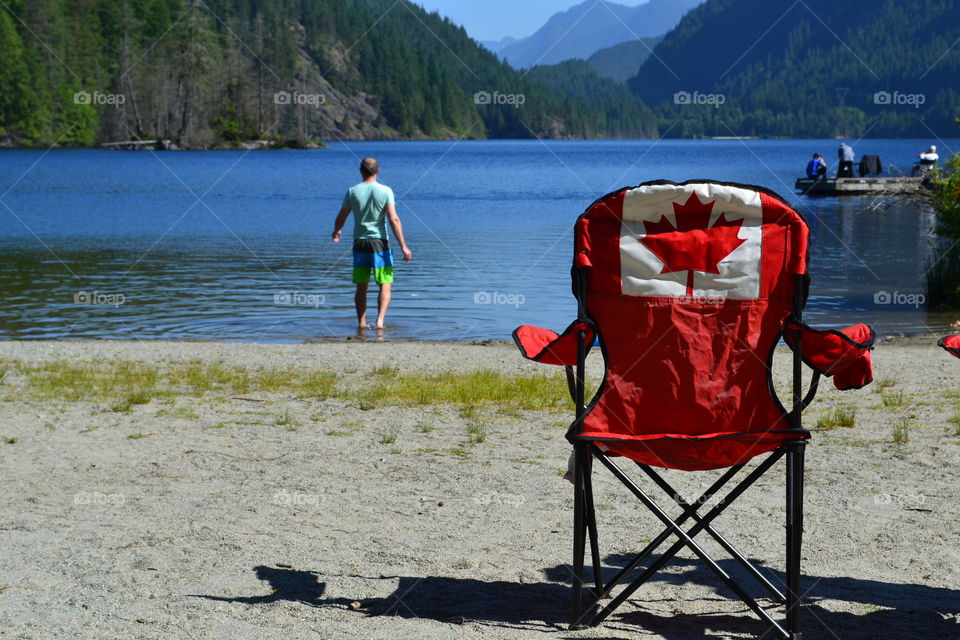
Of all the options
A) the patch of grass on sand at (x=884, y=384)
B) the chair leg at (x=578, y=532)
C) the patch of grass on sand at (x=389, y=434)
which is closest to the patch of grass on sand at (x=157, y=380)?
the patch of grass on sand at (x=389, y=434)

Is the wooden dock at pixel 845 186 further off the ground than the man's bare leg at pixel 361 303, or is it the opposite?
the wooden dock at pixel 845 186

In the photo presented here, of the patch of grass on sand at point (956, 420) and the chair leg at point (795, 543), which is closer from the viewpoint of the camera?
the chair leg at point (795, 543)

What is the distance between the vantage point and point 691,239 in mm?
3855

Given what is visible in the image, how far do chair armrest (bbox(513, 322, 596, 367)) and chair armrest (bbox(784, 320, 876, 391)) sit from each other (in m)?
0.74

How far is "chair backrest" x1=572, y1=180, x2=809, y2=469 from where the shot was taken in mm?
3807

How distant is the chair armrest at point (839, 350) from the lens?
3.62 meters

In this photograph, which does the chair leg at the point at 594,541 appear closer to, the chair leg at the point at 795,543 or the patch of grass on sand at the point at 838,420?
the chair leg at the point at 795,543

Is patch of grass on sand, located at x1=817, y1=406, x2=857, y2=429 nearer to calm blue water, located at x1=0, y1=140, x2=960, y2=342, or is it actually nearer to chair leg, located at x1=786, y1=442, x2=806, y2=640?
chair leg, located at x1=786, y1=442, x2=806, y2=640

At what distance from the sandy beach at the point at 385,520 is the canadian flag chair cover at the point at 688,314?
2.50 ft

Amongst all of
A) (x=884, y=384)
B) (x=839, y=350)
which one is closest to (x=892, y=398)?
(x=884, y=384)

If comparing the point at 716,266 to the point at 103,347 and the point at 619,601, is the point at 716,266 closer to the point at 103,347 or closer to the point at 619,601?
Answer: the point at 619,601

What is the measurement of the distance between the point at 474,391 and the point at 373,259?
15.3ft

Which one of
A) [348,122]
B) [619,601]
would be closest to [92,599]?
[619,601]

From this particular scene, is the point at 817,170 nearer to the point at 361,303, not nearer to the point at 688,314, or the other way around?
the point at 361,303
